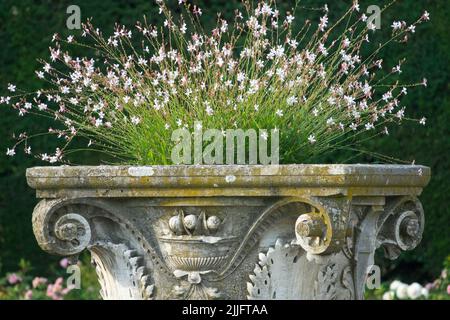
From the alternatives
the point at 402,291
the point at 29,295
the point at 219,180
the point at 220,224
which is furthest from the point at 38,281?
the point at 219,180

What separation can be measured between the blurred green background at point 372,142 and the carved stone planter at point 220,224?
3096 millimetres

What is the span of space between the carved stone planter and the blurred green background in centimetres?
310

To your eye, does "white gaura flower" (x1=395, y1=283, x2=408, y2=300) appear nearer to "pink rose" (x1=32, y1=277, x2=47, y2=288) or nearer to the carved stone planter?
"pink rose" (x1=32, y1=277, x2=47, y2=288)

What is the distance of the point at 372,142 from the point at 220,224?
3.40 metres

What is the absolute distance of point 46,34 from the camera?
7375 mm

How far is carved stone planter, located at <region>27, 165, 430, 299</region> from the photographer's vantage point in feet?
12.2

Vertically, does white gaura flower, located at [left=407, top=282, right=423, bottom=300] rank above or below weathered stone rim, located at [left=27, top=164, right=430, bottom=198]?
below

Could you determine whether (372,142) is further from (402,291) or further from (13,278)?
(13,278)

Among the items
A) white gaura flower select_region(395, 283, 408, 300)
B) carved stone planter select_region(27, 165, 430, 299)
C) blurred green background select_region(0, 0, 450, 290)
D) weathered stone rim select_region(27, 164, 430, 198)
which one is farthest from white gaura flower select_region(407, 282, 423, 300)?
weathered stone rim select_region(27, 164, 430, 198)

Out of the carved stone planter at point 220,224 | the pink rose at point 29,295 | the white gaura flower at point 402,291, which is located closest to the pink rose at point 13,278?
the pink rose at point 29,295

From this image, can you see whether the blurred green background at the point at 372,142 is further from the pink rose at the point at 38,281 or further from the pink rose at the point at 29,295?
the pink rose at the point at 29,295

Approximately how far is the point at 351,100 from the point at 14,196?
3742mm

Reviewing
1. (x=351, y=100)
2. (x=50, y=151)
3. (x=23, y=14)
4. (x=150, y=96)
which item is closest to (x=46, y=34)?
(x=23, y=14)

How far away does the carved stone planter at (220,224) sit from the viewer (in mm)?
3732
